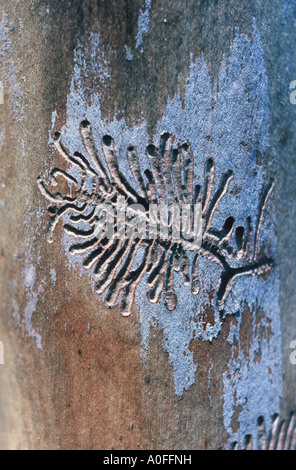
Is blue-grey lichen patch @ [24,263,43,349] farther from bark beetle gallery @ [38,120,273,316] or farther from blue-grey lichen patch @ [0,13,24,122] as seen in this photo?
blue-grey lichen patch @ [0,13,24,122]

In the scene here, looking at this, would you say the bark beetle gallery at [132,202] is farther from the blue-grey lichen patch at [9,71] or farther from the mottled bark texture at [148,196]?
the blue-grey lichen patch at [9,71]

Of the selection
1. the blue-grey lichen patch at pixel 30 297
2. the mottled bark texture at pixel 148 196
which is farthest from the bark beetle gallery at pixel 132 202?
the blue-grey lichen patch at pixel 30 297

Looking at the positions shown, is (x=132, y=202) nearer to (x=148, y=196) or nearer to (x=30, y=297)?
(x=148, y=196)

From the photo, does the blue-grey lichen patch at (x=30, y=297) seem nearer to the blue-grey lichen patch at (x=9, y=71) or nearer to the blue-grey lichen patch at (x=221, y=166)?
the blue-grey lichen patch at (x=221, y=166)

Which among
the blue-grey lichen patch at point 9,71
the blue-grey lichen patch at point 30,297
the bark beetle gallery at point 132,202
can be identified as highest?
the blue-grey lichen patch at point 9,71

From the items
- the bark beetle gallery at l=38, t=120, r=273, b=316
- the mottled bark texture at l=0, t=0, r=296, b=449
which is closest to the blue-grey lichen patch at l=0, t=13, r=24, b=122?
the mottled bark texture at l=0, t=0, r=296, b=449

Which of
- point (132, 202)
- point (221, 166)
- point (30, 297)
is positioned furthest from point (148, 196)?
point (30, 297)

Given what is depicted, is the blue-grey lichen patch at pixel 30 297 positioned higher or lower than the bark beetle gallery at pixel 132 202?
lower

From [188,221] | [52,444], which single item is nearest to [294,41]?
[188,221]
